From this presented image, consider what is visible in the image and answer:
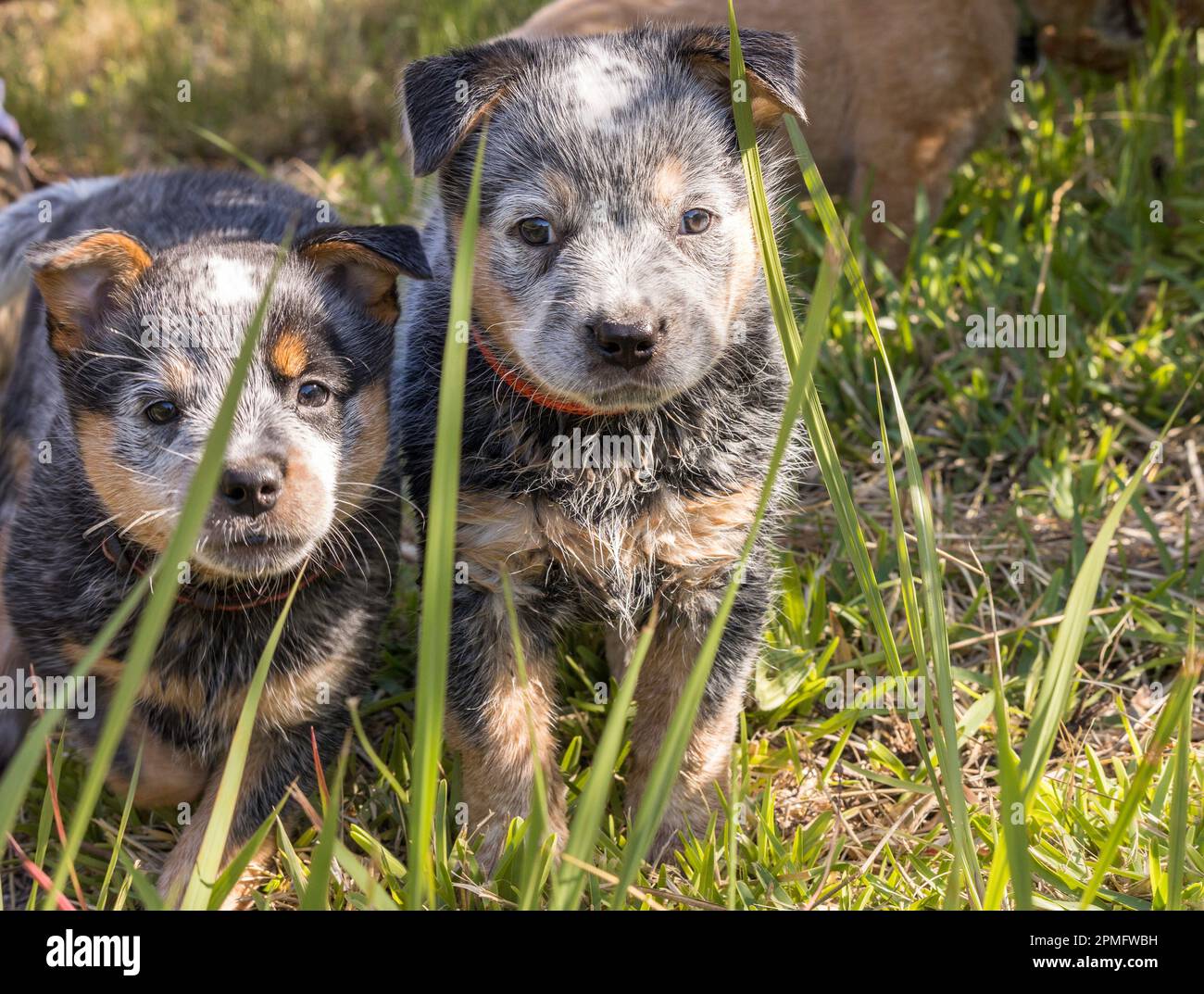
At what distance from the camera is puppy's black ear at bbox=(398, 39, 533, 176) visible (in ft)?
9.54

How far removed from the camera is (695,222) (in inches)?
114

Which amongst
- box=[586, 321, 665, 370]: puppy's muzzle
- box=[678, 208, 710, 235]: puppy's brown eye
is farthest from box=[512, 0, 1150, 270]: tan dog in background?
box=[586, 321, 665, 370]: puppy's muzzle

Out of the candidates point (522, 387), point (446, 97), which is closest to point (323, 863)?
point (522, 387)

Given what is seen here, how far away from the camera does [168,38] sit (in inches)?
265

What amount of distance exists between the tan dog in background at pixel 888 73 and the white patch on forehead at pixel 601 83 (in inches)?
65.0

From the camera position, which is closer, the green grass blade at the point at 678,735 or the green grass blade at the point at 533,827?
the green grass blade at the point at 678,735

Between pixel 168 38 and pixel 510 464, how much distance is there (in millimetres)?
4963

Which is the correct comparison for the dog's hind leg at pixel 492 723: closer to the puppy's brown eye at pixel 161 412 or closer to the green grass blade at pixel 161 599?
the puppy's brown eye at pixel 161 412

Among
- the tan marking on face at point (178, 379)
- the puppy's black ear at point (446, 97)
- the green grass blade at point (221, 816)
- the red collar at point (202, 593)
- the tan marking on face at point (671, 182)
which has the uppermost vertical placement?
the puppy's black ear at point (446, 97)

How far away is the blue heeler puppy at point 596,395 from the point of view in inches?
111

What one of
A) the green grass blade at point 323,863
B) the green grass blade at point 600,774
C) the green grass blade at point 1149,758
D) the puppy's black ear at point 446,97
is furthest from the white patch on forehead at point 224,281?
the green grass blade at point 1149,758

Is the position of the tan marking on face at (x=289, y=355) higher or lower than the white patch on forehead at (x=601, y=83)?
lower

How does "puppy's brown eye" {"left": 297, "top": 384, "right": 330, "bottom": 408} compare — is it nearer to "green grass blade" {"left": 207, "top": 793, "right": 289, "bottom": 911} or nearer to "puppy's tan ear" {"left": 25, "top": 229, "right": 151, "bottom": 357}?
"puppy's tan ear" {"left": 25, "top": 229, "right": 151, "bottom": 357}
